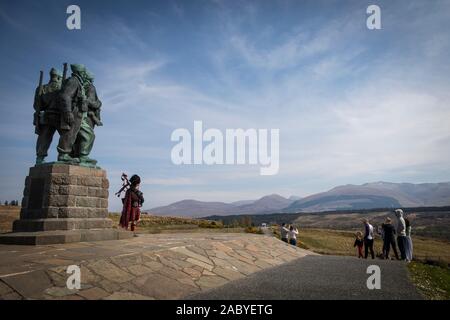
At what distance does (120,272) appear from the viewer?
6.48 metres

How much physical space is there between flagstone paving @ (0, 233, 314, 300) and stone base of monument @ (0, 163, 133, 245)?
2.32 metres

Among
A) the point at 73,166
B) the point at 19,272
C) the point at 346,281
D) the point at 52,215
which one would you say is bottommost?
the point at 346,281

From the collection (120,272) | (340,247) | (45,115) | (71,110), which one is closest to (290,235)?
(340,247)

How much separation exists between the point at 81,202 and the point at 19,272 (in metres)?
5.96

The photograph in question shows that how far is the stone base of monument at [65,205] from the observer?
1025 centimetres

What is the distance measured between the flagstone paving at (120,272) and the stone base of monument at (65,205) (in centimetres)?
232

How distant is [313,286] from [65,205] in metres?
8.02

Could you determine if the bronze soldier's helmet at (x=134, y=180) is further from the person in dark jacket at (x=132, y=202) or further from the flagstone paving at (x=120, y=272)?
the flagstone paving at (x=120, y=272)

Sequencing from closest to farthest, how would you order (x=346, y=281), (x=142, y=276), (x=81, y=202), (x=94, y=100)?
1. (x=142, y=276)
2. (x=346, y=281)
3. (x=81, y=202)
4. (x=94, y=100)


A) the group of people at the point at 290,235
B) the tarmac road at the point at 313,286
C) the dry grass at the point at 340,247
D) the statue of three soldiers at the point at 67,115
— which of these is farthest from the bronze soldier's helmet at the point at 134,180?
the dry grass at the point at 340,247

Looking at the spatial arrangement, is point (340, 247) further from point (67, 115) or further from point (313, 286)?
point (67, 115)
